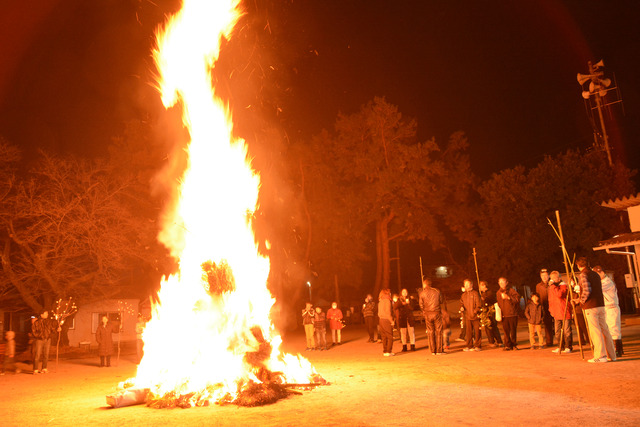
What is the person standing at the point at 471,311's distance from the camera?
1554 cm

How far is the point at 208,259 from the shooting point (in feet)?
38.1

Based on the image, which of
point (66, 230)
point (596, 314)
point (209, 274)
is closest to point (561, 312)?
point (596, 314)

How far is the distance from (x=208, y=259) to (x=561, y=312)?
888 centimetres

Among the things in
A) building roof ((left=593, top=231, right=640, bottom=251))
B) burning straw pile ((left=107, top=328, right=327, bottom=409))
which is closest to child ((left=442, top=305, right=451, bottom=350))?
building roof ((left=593, top=231, right=640, bottom=251))

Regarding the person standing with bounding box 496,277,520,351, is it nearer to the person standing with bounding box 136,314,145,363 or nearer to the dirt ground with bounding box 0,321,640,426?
the dirt ground with bounding box 0,321,640,426

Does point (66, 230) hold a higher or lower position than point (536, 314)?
higher

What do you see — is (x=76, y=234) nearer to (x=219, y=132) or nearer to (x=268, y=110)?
(x=268, y=110)

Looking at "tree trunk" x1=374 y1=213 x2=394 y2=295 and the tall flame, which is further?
"tree trunk" x1=374 y1=213 x2=394 y2=295

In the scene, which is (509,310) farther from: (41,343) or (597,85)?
(597,85)

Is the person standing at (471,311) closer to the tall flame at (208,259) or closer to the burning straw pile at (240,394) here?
the tall flame at (208,259)

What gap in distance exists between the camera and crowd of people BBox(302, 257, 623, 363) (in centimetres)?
1116

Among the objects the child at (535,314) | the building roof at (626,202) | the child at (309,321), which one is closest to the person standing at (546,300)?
the child at (535,314)

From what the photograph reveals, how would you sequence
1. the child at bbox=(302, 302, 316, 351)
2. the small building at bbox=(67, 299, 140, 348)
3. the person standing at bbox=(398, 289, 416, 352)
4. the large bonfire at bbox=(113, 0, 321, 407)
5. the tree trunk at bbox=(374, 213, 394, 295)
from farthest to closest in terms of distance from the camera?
1. the tree trunk at bbox=(374, 213, 394, 295)
2. the small building at bbox=(67, 299, 140, 348)
3. the child at bbox=(302, 302, 316, 351)
4. the person standing at bbox=(398, 289, 416, 352)
5. the large bonfire at bbox=(113, 0, 321, 407)

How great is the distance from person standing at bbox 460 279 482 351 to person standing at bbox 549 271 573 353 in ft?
7.48
